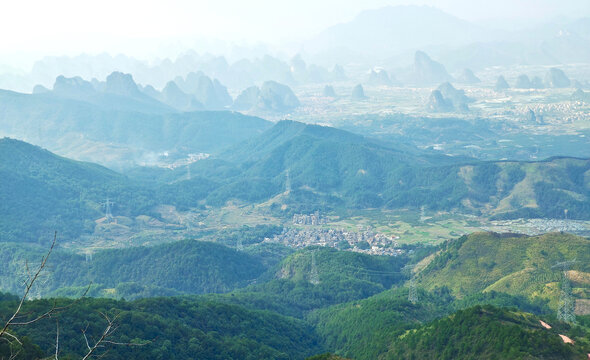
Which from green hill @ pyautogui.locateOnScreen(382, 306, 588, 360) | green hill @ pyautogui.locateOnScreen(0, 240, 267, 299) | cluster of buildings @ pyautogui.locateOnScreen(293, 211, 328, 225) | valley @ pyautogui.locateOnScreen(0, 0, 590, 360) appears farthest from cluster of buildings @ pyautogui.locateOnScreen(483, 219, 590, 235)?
green hill @ pyautogui.locateOnScreen(382, 306, 588, 360)

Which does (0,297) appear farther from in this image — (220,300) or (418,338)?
(418,338)

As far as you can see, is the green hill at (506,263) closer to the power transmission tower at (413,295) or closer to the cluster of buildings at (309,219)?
the power transmission tower at (413,295)

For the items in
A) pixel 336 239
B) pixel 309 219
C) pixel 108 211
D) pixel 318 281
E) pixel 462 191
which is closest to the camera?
pixel 318 281

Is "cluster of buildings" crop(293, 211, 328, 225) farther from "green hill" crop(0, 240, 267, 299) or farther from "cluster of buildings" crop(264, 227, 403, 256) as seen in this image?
"green hill" crop(0, 240, 267, 299)

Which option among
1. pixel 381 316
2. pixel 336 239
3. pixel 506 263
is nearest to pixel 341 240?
pixel 336 239

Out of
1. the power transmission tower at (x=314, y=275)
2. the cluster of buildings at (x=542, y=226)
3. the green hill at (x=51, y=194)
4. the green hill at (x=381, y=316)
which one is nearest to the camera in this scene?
the green hill at (x=381, y=316)

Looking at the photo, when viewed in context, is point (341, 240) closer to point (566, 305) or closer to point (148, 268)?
point (148, 268)

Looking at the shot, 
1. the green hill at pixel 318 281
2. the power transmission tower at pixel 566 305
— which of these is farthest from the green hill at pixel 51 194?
the power transmission tower at pixel 566 305
